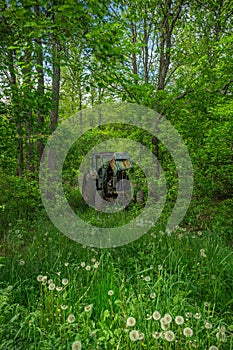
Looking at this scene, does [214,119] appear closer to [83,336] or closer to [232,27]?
[232,27]

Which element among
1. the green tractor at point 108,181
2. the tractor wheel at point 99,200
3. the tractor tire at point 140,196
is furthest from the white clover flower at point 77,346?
the tractor wheel at point 99,200

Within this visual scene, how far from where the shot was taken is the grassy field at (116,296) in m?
1.81

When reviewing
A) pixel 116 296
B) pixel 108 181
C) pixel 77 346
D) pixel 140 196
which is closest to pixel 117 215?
pixel 140 196

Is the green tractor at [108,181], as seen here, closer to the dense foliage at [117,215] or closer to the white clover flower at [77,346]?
the dense foliage at [117,215]

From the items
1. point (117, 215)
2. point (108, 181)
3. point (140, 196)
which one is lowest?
point (117, 215)

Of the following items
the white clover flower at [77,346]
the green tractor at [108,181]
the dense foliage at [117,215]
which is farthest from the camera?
the green tractor at [108,181]

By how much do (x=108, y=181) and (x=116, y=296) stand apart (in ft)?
16.4

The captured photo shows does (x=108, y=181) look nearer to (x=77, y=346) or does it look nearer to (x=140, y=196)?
(x=140, y=196)

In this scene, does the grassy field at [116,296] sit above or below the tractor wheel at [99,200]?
below

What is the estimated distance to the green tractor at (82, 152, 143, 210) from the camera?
22.4ft

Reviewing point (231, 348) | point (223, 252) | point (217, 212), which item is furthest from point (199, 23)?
point (231, 348)

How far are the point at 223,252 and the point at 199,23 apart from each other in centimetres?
831

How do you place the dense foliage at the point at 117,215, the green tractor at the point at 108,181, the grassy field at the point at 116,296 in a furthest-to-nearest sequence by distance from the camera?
the green tractor at the point at 108,181
the dense foliage at the point at 117,215
the grassy field at the point at 116,296

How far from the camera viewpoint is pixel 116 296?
8.10ft
